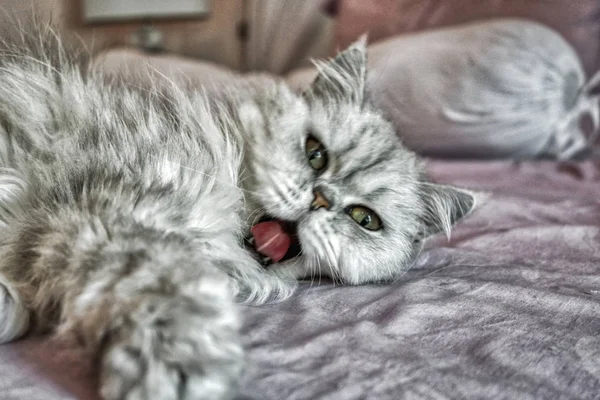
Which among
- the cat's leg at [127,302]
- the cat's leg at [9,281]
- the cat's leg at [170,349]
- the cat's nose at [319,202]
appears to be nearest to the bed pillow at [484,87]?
the cat's nose at [319,202]

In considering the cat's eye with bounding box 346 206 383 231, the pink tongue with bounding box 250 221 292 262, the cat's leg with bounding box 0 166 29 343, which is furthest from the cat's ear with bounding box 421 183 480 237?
the cat's leg with bounding box 0 166 29 343

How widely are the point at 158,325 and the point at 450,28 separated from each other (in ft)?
6.83

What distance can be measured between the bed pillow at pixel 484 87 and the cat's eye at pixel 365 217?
3.12 feet

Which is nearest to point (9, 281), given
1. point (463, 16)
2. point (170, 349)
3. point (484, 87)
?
point (170, 349)

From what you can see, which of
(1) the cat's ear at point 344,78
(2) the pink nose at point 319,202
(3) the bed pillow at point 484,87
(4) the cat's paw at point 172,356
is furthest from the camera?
(3) the bed pillow at point 484,87

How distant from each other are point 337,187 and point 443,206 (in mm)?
316

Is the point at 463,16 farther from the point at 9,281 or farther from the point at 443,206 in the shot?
the point at 9,281

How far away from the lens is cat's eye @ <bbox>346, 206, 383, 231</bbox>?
1.16 meters

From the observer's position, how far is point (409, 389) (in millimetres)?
728

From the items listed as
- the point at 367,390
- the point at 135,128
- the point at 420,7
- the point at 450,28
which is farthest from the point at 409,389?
the point at 420,7

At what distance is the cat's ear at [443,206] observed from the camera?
1269 mm

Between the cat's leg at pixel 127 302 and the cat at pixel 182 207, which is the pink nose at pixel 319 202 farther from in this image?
the cat's leg at pixel 127 302

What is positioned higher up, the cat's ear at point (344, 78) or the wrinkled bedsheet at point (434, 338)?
the cat's ear at point (344, 78)

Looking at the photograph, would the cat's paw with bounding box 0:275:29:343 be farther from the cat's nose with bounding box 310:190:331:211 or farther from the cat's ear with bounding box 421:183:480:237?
the cat's ear with bounding box 421:183:480:237
